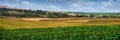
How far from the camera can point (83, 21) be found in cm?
6391

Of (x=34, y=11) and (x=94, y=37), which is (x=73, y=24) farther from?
(x=94, y=37)

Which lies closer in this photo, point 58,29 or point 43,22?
point 58,29

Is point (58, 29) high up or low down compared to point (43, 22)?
up

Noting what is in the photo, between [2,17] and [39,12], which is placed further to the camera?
[39,12]

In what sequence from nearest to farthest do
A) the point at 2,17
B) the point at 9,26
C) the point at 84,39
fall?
the point at 84,39
the point at 9,26
the point at 2,17

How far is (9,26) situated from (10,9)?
8999 mm

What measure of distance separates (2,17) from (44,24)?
6482 mm

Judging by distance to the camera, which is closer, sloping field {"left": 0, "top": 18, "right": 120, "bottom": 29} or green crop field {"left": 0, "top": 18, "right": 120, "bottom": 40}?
green crop field {"left": 0, "top": 18, "right": 120, "bottom": 40}

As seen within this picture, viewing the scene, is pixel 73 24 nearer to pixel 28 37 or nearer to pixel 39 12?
pixel 39 12

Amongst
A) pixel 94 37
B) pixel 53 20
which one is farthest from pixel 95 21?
pixel 94 37

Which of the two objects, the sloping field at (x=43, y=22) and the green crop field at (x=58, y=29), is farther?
the sloping field at (x=43, y=22)

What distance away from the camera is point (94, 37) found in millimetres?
37906

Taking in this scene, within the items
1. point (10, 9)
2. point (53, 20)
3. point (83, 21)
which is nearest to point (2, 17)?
point (10, 9)

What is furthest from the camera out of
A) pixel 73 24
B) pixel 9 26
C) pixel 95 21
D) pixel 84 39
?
pixel 95 21
